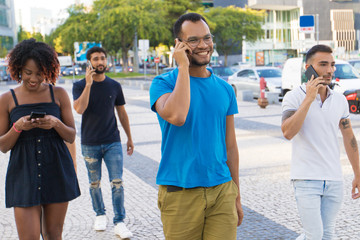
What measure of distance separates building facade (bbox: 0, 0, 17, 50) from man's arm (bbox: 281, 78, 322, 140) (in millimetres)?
96042

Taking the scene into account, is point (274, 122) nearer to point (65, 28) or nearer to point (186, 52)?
point (186, 52)

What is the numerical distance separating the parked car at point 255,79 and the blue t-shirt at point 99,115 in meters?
17.4

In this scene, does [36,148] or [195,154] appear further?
[36,148]

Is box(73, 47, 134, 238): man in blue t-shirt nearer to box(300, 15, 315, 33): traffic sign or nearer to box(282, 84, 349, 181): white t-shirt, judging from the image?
box(282, 84, 349, 181): white t-shirt

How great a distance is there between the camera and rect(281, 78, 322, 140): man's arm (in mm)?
3432

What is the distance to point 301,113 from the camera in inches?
136

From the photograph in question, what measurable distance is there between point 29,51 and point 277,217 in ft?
10.6

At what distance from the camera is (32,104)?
3.51 metres

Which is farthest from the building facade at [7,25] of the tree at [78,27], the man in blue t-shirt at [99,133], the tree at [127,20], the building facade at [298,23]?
the man in blue t-shirt at [99,133]

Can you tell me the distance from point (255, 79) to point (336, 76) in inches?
223

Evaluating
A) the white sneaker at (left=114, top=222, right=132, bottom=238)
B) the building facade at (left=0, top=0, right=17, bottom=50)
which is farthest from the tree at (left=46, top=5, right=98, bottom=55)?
the white sneaker at (left=114, top=222, right=132, bottom=238)

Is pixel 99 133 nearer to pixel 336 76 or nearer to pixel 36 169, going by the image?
pixel 36 169

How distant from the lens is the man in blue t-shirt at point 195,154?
2803 mm

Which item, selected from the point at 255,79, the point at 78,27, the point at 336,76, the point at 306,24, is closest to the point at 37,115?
the point at 336,76
